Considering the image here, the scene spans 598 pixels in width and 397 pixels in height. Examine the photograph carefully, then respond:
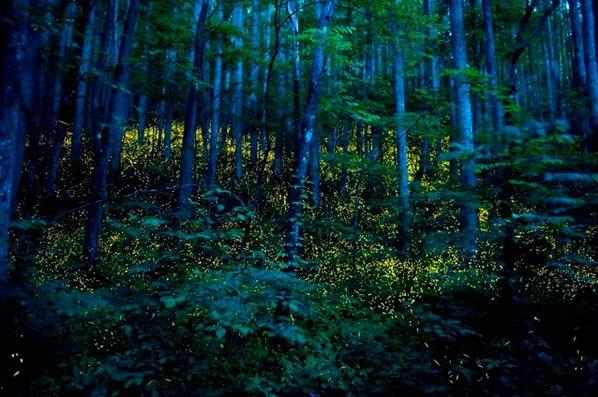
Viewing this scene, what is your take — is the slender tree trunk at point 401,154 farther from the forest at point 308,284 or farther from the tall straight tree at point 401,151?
the forest at point 308,284

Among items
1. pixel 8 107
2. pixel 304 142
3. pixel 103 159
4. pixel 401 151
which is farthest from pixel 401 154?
pixel 8 107

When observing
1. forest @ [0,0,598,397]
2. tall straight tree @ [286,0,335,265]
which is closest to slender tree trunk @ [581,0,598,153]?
forest @ [0,0,598,397]

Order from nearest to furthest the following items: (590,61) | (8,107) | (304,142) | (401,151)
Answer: (8,107)
(304,142)
(590,61)
(401,151)

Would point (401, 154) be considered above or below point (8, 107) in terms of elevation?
above

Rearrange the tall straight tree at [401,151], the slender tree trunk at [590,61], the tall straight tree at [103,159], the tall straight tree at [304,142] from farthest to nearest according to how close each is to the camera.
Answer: the slender tree trunk at [590,61] → the tall straight tree at [401,151] → the tall straight tree at [103,159] → the tall straight tree at [304,142]

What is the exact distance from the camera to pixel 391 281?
7.94 metres

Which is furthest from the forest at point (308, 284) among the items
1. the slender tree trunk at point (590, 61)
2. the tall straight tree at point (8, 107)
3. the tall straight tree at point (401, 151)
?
the slender tree trunk at point (590, 61)

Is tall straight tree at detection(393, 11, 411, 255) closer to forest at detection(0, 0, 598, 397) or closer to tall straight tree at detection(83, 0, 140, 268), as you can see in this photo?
forest at detection(0, 0, 598, 397)

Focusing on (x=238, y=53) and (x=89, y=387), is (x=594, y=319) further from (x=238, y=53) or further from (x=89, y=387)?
(x=238, y=53)

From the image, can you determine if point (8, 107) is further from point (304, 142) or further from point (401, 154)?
point (401, 154)

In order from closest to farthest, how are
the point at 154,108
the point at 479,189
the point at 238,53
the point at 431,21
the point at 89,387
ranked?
the point at 89,387 < the point at 479,189 < the point at 431,21 < the point at 238,53 < the point at 154,108

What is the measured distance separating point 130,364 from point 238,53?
12.7 metres

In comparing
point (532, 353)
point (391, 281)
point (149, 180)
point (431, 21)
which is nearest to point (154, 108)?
point (149, 180)

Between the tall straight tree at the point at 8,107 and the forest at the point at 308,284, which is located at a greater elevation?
the tall straight tree at the point at 8,107
